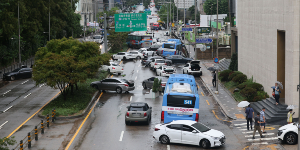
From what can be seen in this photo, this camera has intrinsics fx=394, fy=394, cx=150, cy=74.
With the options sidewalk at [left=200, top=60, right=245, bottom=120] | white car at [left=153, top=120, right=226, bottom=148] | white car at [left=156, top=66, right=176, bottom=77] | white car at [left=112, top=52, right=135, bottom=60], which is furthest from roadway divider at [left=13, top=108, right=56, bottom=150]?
white car at [left=112, top=52, right=135, bottom=60]

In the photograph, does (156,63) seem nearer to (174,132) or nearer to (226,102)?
(226,102)

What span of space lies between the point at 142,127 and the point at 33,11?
40.1 m

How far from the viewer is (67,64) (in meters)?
33.3

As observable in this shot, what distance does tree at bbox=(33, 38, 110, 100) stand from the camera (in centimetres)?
3269

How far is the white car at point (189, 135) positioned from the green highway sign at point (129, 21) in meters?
39.3

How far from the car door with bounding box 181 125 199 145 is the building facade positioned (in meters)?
8.96

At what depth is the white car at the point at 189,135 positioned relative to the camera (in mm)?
21625

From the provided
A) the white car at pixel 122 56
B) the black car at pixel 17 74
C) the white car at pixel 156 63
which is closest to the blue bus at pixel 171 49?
the white car at pixel 122 56

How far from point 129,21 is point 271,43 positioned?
31398 mm

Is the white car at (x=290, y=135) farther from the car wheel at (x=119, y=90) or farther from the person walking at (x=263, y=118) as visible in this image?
the car wheel at (x=119, y=90)

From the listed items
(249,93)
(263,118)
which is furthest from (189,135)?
(249,93)

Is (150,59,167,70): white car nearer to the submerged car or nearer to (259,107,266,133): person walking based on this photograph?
the submerged car

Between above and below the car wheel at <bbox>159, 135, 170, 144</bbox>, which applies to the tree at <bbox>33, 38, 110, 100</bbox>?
above

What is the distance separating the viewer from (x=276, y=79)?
31.0m
